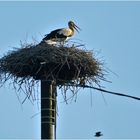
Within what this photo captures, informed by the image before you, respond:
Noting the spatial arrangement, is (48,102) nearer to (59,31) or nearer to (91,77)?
(91,77)

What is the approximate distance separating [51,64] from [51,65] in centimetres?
2

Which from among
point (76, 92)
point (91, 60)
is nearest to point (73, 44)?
point (91, 60)

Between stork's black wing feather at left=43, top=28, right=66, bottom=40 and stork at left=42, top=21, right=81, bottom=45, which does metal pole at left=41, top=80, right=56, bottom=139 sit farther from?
stork's black wing feather at left=43, top=28, right=66, bottom=40

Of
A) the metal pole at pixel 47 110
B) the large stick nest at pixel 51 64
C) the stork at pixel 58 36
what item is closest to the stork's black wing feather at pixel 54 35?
the stork at pixel 58 36

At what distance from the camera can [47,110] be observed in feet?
35.8

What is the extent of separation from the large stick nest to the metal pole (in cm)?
29

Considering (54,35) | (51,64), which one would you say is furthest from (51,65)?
(54,35)

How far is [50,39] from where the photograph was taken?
533 inches

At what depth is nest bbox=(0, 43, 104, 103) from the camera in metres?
11.5

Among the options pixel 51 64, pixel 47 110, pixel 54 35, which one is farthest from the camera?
pixel 54 35

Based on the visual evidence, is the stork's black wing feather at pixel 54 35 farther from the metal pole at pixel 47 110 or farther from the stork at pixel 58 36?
the metal pole at pixel 47 110

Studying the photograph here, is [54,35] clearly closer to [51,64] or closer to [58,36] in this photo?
[58,36]

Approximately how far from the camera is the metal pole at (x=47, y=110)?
35.2 ft

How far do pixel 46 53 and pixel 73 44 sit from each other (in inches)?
35.0
